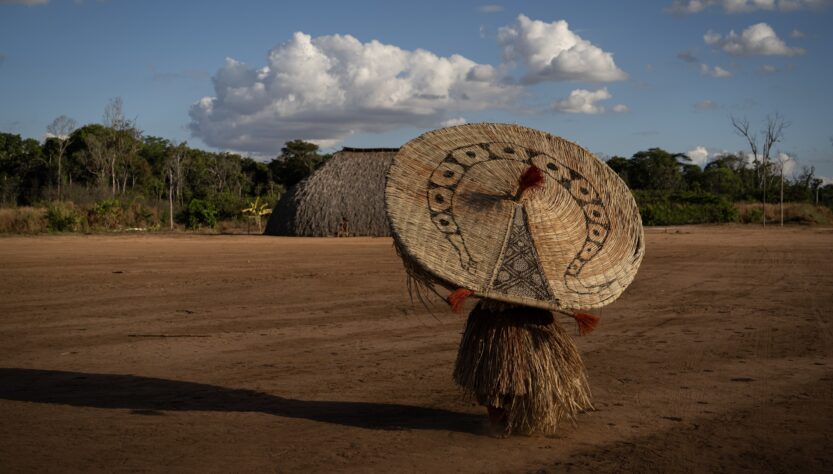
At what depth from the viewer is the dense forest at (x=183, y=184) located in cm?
3080

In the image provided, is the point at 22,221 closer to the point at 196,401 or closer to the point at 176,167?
the point at 176,167

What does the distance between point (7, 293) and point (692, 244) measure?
57.4 ft

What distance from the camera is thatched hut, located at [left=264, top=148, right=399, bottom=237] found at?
94.1 feet

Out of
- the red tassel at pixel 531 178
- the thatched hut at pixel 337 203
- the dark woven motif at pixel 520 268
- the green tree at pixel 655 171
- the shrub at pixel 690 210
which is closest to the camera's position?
the dark woven motif at pixel 520 268

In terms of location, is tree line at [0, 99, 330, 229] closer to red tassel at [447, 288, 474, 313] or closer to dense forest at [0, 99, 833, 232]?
dense forest at [0, 99, 833, 232]

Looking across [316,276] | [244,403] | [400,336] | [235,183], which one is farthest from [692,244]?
[235,183]

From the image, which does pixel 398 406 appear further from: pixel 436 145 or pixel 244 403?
pixel 436 145

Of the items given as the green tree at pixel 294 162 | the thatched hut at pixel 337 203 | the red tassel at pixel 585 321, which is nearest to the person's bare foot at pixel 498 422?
the red tassel at pixel 585 321

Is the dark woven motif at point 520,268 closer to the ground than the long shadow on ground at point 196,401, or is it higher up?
higher up

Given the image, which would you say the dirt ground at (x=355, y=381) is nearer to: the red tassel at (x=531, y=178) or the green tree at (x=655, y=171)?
the red tassel at (x=531, y=178)

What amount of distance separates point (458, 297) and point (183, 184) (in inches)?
1810

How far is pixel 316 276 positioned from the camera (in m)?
13.2

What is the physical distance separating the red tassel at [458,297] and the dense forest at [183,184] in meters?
24.9

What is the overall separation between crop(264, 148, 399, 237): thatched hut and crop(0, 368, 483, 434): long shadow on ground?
2184 centimetres
